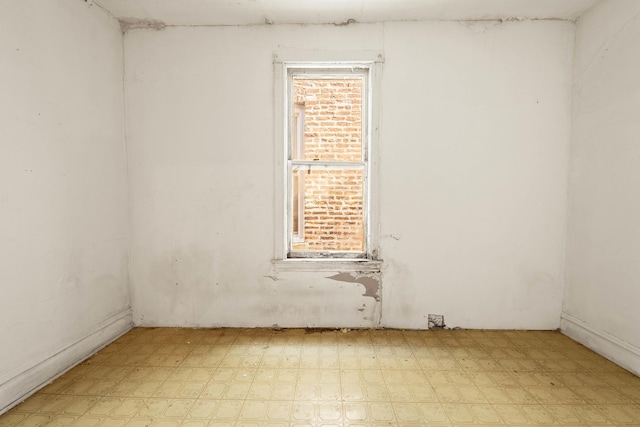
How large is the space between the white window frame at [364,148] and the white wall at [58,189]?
1360 millimetres

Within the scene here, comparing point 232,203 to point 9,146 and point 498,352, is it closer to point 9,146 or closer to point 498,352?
point 9,146

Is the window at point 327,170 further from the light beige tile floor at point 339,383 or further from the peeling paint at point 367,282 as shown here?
the light beige tile floor at point 339,383

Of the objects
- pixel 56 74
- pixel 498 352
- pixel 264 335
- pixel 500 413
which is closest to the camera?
pixel 500 413

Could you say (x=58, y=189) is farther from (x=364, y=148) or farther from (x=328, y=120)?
(x=328, y=120)

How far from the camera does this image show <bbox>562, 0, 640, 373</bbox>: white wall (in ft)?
7.52

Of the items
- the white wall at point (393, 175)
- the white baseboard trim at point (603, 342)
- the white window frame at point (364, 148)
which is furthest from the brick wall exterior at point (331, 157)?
the white baseboard trim at point (603, 342)

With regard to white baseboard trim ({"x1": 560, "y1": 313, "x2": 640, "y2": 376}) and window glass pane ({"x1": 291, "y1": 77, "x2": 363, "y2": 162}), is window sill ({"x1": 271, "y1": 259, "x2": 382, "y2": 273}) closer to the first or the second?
white baseboard trim ({"x1": 560, "y1": 313, "x2": 640, "y2": 376})

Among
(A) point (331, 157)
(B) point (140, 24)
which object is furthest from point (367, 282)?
(B) point (140, 24)

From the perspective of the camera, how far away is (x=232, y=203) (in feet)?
9.75

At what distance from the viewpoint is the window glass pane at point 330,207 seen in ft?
15.6

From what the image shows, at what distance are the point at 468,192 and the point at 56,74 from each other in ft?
10.5

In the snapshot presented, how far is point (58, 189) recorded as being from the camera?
87.1 inches

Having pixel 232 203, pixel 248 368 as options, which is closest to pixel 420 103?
pixel 232 203

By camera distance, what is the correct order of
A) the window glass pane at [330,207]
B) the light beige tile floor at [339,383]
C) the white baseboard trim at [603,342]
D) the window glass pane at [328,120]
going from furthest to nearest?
the window glass pane at [330,207] < the window glass pane at [328,120] < the white baseboard trim at [603,342] < the light beige tile floor at [339,383]
